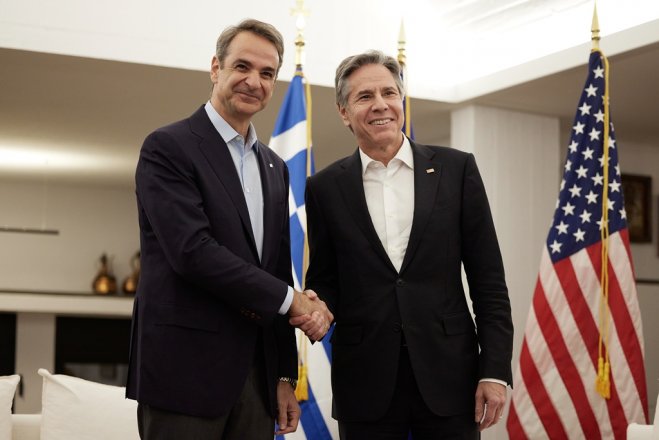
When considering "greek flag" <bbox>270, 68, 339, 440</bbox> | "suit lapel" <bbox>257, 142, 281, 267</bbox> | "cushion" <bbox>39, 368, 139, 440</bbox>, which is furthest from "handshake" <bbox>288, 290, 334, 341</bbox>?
"greek flag" <bbox>270, 68, 339, 440</bbox>

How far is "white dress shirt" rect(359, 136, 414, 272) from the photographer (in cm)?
230

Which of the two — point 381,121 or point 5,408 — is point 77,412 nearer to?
point 5,408

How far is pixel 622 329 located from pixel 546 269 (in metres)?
0.43

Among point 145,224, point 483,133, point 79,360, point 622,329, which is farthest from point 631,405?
point 79,360

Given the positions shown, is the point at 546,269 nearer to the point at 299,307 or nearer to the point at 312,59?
the point at 312,59

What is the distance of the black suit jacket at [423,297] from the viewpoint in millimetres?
2213

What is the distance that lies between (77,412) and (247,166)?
1455 mm

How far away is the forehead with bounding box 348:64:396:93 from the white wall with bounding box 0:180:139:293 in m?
8.27

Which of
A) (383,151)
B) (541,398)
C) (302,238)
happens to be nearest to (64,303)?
(302,238)

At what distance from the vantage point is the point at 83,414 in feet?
10.5

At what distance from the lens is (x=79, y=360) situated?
10.3 meters

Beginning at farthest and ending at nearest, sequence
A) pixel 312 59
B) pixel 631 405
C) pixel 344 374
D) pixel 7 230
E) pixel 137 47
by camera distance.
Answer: pixel 7 230 < pixel 312 59 < pixel 137 47 < pixel 631 405 < pixel 344 374

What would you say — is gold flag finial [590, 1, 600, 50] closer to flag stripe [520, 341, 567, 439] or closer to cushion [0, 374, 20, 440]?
flag stripe [520, 341, 567, 439]

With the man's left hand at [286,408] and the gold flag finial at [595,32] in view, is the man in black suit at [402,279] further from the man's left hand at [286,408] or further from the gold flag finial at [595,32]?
the gold flag finial at [595,32]
